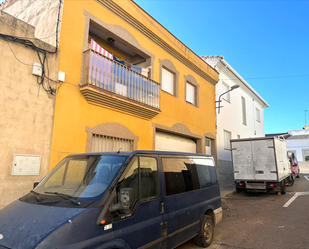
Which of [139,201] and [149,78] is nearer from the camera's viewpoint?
[139,201]

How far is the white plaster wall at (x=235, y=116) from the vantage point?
51.4 ft

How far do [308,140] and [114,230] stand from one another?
42906mm

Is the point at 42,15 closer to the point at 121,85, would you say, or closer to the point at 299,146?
the point at 121,85

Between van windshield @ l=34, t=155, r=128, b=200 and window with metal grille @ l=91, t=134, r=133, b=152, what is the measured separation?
3.60 meters

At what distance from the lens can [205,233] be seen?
15.9ft

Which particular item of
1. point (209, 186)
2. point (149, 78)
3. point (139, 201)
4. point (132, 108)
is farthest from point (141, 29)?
point (139, 201)

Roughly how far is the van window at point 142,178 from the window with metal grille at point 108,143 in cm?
408

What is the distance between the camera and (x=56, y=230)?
7.80ft

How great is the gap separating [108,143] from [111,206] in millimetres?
5108

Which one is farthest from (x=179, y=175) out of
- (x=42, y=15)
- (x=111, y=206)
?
(x=42, y=15)

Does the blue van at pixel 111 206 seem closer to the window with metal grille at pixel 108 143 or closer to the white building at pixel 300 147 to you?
the window with metal grille at pixel 108 143

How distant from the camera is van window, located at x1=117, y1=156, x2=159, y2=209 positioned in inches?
127

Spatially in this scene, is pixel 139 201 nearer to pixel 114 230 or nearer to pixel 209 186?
pixel 114 230

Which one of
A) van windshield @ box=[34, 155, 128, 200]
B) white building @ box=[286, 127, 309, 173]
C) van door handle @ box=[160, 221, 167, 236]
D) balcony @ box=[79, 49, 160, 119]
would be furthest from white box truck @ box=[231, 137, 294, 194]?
white building @ box=[286, 127, 309, 173]
